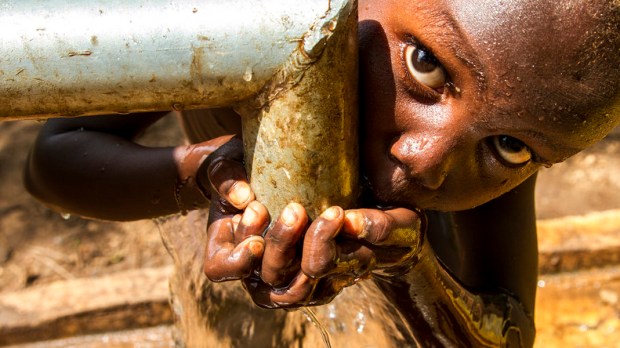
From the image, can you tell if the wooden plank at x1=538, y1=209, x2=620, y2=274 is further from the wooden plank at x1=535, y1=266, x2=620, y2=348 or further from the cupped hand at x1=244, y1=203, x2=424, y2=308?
the cupped hand at x1=244, y1=203, x2=424, y2=308

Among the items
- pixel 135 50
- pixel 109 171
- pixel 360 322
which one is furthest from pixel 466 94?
pixel 360 322

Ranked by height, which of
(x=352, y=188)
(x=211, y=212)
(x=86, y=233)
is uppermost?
(x=352, y=188)

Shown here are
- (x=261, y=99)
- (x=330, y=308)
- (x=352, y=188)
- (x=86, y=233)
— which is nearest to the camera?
(x=261, y=99)

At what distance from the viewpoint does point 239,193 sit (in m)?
1.32

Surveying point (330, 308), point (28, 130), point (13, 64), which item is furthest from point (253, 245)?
point (28, 130)

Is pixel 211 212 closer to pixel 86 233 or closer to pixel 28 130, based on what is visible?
pixel 86 233

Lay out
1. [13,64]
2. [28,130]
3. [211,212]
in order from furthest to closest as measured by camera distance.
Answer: [28,130] → [211,212] → [13,64]

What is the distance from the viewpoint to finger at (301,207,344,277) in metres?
1.20

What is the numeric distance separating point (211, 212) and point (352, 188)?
0.87 ft

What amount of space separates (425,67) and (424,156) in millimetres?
137

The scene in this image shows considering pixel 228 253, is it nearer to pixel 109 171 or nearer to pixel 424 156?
pixel 424 156

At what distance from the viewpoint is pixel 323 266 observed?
121cm

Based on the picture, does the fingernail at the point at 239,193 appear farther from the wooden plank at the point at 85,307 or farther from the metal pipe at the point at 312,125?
the wooden plank at the point at 85,307

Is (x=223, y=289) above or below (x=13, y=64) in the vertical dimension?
below
